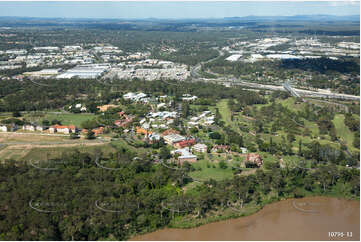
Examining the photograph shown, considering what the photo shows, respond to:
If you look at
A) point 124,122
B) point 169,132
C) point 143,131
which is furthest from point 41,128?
point 169,132

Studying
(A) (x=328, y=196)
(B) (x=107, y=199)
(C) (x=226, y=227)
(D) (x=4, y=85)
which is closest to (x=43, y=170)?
(B) (x=107, y=199)

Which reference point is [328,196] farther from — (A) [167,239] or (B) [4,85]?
(B) [4,85]

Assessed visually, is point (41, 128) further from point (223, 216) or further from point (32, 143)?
point (223, 216)

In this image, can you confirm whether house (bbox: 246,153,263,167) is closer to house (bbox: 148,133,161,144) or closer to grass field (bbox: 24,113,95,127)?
house (bbox: 148,133,161,144)

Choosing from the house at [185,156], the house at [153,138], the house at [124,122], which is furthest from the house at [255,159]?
the house at [124,122]

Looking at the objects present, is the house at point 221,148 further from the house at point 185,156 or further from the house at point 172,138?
the house at point 172,138

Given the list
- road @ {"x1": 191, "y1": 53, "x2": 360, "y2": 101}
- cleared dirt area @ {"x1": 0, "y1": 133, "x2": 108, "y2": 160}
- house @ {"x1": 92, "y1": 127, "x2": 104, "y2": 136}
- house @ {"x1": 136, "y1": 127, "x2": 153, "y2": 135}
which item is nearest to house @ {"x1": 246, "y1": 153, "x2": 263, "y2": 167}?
house @ {"x1": 136, "y1": 127, "x2": 153, "y2": 135}
